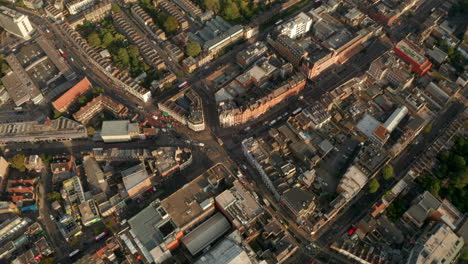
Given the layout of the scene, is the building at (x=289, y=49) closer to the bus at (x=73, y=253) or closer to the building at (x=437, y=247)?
the building at (x=437, y=247)

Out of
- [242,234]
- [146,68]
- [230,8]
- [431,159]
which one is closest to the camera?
[242,234]

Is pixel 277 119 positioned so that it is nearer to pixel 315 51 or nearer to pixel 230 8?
pixel 315 51

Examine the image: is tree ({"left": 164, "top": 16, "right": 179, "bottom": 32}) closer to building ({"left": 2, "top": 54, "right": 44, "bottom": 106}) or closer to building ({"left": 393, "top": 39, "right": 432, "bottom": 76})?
building ({"left": 2, "top": 54, "right": 44, "bottom": 106})

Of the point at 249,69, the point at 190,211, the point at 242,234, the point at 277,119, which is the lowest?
the point at 242,234

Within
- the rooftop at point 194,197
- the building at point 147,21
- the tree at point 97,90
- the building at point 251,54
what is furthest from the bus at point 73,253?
the building at point 147,21

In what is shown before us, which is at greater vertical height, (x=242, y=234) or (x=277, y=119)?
(x=277, y=119)

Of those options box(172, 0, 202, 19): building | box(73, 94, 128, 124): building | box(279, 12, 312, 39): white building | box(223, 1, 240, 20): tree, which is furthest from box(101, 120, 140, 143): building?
box(279, 12, 312, 39): white building

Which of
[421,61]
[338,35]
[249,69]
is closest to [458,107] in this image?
[421,61]
